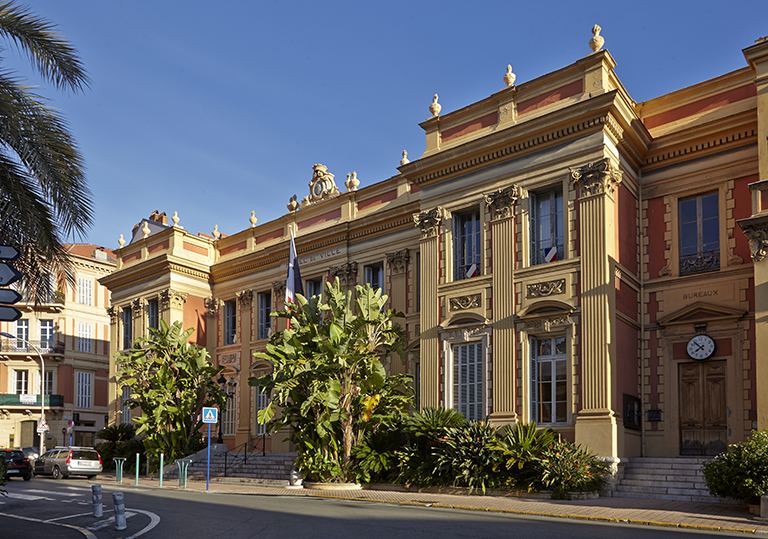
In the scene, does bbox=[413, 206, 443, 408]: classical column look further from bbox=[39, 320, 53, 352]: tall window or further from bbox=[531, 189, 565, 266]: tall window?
bbox=[39, 320, 53, 352]: tall window

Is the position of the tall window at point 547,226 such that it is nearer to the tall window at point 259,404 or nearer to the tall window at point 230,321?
the tall window at point 259,404

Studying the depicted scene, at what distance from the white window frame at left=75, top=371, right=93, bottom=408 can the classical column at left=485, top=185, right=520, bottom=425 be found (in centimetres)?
3960

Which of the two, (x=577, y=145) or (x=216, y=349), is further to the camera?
(x=216, y=349)

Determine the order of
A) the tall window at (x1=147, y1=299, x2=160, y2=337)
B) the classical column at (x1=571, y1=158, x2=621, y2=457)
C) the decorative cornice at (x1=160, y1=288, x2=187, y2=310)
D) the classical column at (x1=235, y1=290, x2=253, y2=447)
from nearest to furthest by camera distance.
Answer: the classical column at (x1=571, y1=158, x2=621, y2=457) < the classical column at (x1=235, y1=290, x2=253, y2=447) < the decorative cornice at (x1=160, y1=288, x2=187, y2=310) < the tall window at (x1=147, y1=299, x2=160, y2=337)

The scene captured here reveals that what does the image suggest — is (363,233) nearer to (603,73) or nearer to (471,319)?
(471,319)

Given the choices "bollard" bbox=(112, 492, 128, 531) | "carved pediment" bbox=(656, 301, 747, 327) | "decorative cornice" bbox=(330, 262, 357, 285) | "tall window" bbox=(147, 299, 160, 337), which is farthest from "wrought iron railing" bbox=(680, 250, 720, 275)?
"tall window" bbox=(147, 299, 160, 337)

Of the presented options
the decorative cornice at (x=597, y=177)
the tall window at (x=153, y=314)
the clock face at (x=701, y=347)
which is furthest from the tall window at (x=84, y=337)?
the clock face at (x=701, y=347)

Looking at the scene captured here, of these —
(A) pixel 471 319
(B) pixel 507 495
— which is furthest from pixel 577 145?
(B) pixel 507 495

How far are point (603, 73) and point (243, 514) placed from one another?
14.1 meters

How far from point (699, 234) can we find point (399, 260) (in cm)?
1064

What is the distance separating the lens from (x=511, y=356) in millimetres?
20828

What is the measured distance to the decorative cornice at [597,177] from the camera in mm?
19562

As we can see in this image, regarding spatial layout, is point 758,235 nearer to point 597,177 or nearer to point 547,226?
point 597,177

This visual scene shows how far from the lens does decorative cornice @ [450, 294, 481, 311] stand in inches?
869
